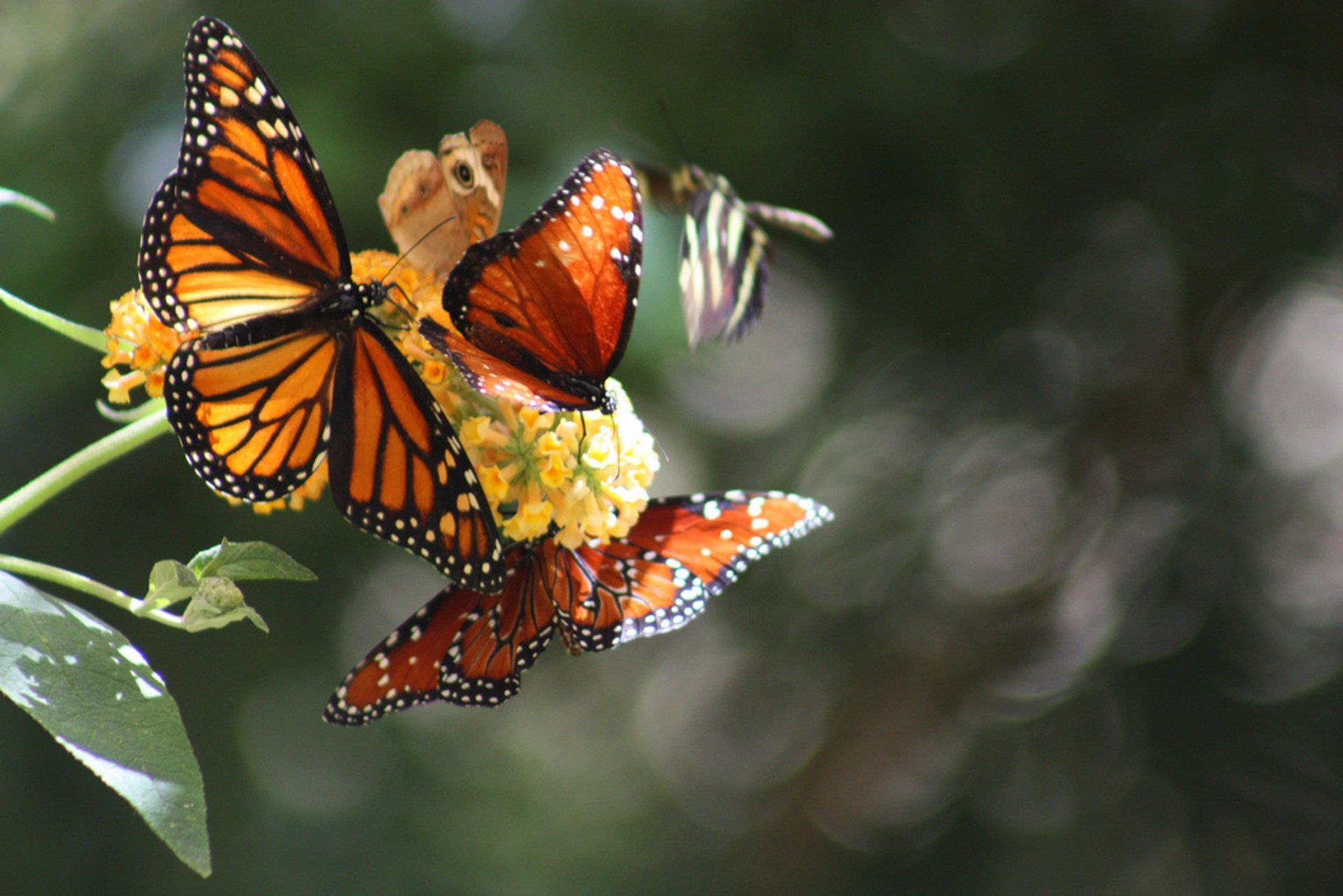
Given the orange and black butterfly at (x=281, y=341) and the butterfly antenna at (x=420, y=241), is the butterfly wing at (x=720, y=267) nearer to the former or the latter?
the butterfly antenna at (x=420, y=241)

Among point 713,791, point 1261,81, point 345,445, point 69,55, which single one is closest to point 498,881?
point 713,791

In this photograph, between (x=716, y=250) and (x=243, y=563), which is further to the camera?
(x=716, y=250)

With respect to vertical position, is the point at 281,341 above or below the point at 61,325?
above

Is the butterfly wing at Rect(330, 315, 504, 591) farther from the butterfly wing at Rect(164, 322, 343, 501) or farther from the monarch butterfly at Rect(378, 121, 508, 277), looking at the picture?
the monarch butterfly at Rect(378, 121, 508, 277)

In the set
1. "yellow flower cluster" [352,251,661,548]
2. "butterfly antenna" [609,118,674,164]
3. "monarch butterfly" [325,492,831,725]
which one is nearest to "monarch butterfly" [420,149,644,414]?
"yellow flower cluster" [352,251,661,548]

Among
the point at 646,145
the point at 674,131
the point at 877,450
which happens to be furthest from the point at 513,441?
the point at 877,450

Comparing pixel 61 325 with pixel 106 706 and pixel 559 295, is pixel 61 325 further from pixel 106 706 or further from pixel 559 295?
pixel 559 295

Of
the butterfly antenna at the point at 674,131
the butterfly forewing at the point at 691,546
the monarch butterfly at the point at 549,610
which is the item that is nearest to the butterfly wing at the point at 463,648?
the monarch butterfly at the point at 549,610
